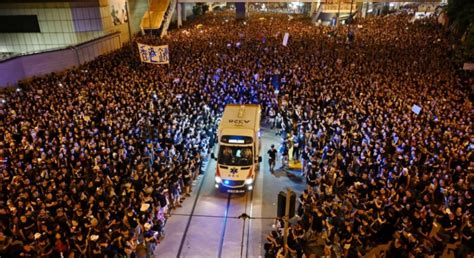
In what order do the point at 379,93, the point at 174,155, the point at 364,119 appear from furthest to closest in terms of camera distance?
the point at 379,93
the point at 364,119
the point at 174,155

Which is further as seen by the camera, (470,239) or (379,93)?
(379,93)

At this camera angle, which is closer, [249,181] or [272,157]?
[249,181]

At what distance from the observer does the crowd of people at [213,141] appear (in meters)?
8.80

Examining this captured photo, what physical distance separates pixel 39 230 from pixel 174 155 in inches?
209

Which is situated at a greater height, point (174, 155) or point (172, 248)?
point (174, 155)

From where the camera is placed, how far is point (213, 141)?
52.6 ft

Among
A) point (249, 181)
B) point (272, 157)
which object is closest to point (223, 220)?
point (249, 181)

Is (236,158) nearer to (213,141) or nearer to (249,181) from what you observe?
(249,181)

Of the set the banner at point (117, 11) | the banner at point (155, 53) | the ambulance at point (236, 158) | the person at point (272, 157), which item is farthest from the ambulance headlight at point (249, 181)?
the banner at point (117, 11)

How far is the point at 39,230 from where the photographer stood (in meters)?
8.55

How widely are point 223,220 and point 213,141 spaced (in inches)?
200

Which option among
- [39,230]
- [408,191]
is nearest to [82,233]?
[39,230]

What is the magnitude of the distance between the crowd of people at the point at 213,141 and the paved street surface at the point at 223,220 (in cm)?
57

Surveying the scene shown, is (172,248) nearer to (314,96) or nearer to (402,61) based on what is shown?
(314,96)
